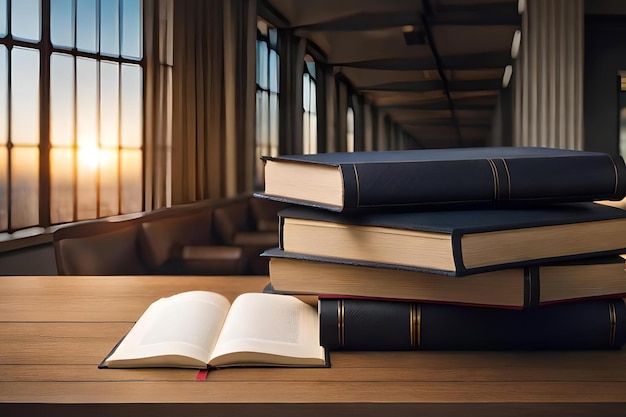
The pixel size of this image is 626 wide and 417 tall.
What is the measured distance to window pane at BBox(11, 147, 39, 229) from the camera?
152 centimetres

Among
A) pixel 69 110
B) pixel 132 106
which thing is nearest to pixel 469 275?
pixel 132 106

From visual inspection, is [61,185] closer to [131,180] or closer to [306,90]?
[131,180]

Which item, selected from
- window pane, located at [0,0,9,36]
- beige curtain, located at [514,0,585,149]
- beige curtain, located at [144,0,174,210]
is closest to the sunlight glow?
beige curtain, located at [144,0,174,210]

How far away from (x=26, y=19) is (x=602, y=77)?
119 cm

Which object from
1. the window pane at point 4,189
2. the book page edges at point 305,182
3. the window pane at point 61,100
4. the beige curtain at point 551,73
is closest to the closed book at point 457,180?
the book page edges at point 305,182

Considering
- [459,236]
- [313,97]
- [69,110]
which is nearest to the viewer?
[459,236]

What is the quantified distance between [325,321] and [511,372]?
11cm

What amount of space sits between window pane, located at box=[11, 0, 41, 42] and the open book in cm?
121

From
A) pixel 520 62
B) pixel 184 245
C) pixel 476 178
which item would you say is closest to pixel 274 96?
pixel 184 245

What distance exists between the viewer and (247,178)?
58.1 inches

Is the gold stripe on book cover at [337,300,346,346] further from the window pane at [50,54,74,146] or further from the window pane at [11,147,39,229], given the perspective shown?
the window pane at [50,54,74,146]

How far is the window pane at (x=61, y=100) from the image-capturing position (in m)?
1.64

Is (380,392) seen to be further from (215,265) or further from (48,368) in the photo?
(215,265)

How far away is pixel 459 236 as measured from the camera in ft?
1.28
